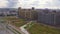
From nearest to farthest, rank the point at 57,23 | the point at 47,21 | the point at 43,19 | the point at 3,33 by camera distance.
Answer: the point at 3,33 < the point at 57,23 < the point at 47,21 < the point at 43,19

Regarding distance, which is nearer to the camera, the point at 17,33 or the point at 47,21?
the point at 17,33

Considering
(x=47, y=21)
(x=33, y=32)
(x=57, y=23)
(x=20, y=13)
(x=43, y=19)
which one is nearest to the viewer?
(x=33, y=32)

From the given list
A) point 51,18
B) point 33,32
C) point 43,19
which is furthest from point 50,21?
point 33,32

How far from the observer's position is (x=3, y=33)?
107 ft

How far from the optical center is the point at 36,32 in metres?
28.2

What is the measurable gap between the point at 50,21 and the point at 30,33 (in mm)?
10700

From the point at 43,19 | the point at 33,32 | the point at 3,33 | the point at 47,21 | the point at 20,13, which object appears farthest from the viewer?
the point at 20,13

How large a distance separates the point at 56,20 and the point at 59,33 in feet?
31.2

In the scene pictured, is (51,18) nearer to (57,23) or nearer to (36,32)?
(57,23)

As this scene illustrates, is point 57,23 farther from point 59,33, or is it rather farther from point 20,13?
point 20,13

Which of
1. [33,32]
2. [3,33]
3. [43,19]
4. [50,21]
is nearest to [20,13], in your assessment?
[43,19]

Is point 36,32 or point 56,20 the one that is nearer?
point 36,32

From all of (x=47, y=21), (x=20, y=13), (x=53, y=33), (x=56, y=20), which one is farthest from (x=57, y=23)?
(x=20, y=13)

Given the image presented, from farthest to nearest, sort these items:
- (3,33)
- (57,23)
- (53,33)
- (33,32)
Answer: (57,23) → (3,33) → (33,32) → (53,33)
